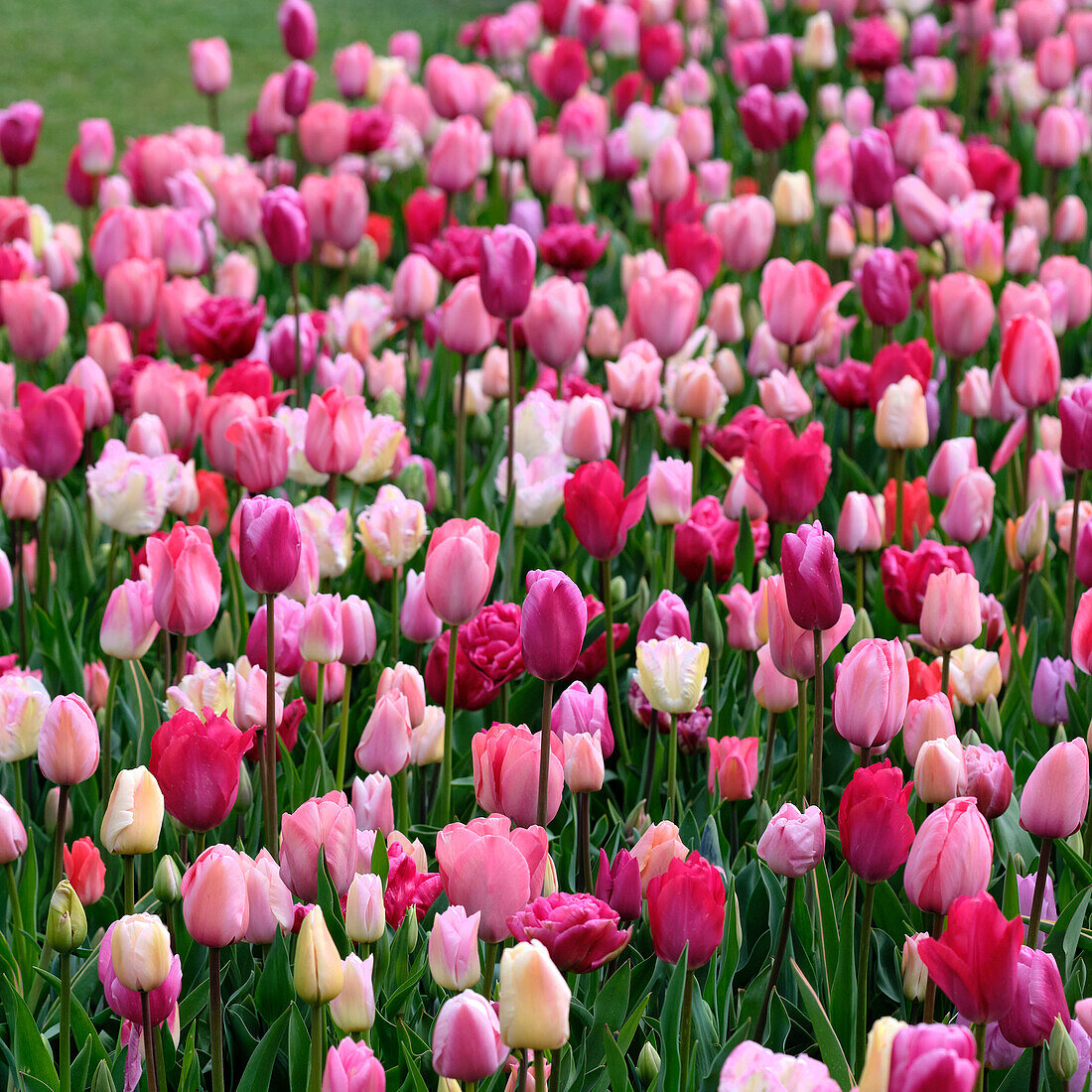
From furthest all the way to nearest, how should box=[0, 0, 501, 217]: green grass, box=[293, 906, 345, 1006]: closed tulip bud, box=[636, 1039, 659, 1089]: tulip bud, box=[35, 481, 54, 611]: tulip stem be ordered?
box=[0, 0, 501, 217]: green grass, box=[35, 481, 54, 611]: tulip stem, box=[636, 1039, 659, 1089]: tulip bud, box=[293, 906, 345, 1006]: closed tulip bud

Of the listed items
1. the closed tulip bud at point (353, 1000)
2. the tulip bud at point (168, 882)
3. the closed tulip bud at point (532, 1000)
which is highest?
the closed tulip bud at point (532, 1000)

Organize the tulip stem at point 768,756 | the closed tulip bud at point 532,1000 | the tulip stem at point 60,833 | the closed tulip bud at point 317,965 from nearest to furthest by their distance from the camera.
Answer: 1. the closed tulip bud at point 532,1000
2. the closed tulip bud at point 317,965
3. the tulip stem at point 60,833
4. the tulip stem at point 768,756

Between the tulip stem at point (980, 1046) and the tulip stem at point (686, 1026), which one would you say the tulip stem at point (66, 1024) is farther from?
the tulip stem at point (980, 1046)

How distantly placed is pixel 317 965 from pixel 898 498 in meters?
1.58

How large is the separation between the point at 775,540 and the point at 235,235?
197cm

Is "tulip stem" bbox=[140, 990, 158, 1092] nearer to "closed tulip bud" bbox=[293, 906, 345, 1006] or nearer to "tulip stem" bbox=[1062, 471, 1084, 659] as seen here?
"closed tulip bud" bbox=[293, 906, 345, 1006]

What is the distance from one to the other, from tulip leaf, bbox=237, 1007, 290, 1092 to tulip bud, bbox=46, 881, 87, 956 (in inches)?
8.3

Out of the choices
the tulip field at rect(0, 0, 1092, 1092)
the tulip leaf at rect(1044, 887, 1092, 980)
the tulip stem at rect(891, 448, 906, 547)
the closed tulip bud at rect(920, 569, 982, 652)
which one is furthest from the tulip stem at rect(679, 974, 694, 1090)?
the tulip stem at rect(891, 448, 906, 547)

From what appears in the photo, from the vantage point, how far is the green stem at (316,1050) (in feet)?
4.17

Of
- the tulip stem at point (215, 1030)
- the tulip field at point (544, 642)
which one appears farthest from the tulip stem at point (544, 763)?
the tulip stem at point (215, 1030)

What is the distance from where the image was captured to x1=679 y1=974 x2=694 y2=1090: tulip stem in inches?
53.7

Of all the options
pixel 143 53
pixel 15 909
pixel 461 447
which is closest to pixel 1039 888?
pixel 15 909

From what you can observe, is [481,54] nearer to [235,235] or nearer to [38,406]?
[235,235]

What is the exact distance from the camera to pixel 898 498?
2.50 metres
